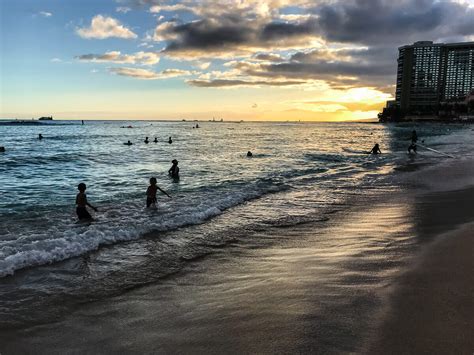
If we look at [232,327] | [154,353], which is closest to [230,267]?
[232,327]

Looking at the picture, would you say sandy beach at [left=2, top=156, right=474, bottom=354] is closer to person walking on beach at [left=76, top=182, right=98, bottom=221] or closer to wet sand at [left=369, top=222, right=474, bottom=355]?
wet sand at [left=369, top=222, right=474, bottom=355]

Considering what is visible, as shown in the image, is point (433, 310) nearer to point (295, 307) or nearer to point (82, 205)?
point (295, 307)

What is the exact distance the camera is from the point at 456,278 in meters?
5.59

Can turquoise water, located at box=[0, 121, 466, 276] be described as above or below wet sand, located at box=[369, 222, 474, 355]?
below

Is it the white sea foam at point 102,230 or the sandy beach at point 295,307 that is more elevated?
the sandy beach at point 295,307

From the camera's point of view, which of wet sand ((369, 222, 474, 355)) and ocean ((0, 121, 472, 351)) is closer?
wet sand ((369, 222, 474, 355))

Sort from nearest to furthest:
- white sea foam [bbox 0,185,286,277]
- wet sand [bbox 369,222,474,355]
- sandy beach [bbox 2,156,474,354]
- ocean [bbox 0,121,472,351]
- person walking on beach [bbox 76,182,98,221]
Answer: wet sand [bbox 369,222,474,355]
sandy beach [bbox 2,156,474,354]
ocean [bbox 0,121,472,351]
white sea foam [bbox 0,185,286,277]
person walking on beach [bbox 76,182,98,221]

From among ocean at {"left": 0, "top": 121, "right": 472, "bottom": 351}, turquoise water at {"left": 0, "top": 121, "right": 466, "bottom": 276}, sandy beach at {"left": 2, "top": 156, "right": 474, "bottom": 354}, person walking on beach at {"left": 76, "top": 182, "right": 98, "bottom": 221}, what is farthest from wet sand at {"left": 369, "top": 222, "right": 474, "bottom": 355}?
person walking on beach at {"left": 76, "top": 182, "right": 98, "bottom": 221}

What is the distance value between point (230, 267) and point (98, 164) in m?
24.1

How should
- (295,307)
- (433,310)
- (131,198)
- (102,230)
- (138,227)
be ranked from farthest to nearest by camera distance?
(131,198) < (138,227) < (102,230) < (295,307) < (433,310)

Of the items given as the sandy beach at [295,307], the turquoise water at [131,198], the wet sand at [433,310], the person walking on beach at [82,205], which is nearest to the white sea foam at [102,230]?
the turquoise water at [131,198]

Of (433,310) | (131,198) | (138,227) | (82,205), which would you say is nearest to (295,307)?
(433,310)

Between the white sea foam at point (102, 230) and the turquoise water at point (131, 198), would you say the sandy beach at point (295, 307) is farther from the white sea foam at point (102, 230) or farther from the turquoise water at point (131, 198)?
the turquoise water at point (131, 198)

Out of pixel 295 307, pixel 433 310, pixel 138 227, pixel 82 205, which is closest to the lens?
pixel 433 310
